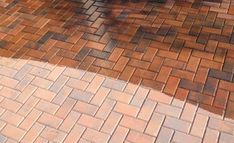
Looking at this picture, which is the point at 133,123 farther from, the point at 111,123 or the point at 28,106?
the point at 28,106

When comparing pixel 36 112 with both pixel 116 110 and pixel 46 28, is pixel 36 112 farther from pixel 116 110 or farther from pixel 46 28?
pixel 46 28

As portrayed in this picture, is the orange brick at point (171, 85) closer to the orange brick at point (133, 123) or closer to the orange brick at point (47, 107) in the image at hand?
the orange brick at point (133, 123)

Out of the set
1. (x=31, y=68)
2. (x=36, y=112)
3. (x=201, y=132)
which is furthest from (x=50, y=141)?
(x=201, y=132)

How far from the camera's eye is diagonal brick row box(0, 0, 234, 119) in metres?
3.52

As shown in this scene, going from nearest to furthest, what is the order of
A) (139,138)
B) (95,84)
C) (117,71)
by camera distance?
(139,138), (95,84), (117,71)

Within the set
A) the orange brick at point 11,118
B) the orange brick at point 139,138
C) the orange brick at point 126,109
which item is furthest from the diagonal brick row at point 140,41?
the orange brick at point 11,118

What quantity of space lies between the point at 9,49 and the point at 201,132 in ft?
8.73

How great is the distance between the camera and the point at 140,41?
412 cm

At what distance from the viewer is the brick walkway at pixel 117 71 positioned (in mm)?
3109

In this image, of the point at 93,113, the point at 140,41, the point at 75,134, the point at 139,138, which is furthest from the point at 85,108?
the point at 140,41

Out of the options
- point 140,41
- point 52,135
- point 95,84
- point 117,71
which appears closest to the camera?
point 52,135

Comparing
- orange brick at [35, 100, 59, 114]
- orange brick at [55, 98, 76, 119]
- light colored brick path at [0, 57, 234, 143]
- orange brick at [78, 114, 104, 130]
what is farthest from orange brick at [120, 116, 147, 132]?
orange brick at [35, 100, 59, 114]

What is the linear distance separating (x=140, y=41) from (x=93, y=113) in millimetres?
1308

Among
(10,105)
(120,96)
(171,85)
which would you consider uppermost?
(10,105)
